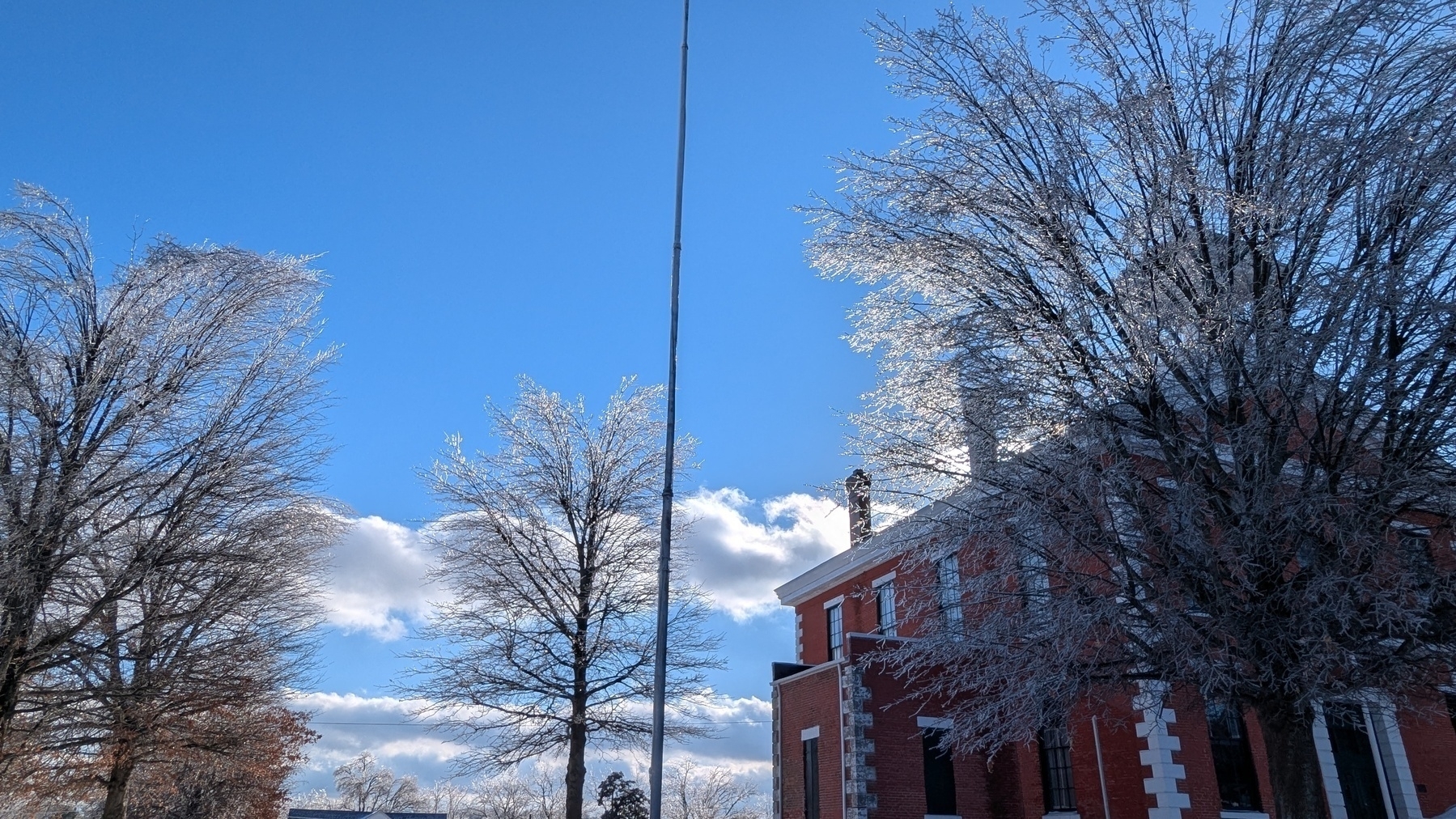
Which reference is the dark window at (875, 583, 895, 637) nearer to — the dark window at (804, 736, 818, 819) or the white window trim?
the dark window at (804, 736, 818, 819)

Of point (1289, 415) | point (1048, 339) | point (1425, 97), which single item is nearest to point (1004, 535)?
point (1048, 339)

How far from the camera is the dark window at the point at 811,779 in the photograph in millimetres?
20203

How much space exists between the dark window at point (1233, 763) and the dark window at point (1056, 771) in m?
2.68

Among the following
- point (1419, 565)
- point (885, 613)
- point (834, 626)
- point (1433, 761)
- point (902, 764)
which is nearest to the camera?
point (1419, 565)

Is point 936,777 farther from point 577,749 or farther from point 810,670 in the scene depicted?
point 577,749

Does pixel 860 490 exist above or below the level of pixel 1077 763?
above

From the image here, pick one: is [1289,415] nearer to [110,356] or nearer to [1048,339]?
[1048,339]

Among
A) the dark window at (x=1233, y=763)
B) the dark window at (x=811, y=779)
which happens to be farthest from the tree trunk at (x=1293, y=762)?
the dark window at (x=811, y=779)

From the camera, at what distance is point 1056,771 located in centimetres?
1867

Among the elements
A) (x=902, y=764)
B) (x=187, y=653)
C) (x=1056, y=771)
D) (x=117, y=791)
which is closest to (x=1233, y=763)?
(x=1056, y=771)

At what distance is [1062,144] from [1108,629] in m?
6.34

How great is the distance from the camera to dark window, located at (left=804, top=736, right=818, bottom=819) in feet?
66.3

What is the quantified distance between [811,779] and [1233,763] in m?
8.64

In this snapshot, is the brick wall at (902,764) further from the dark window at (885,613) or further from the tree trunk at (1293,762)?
the tree trunk at (1293,762)
